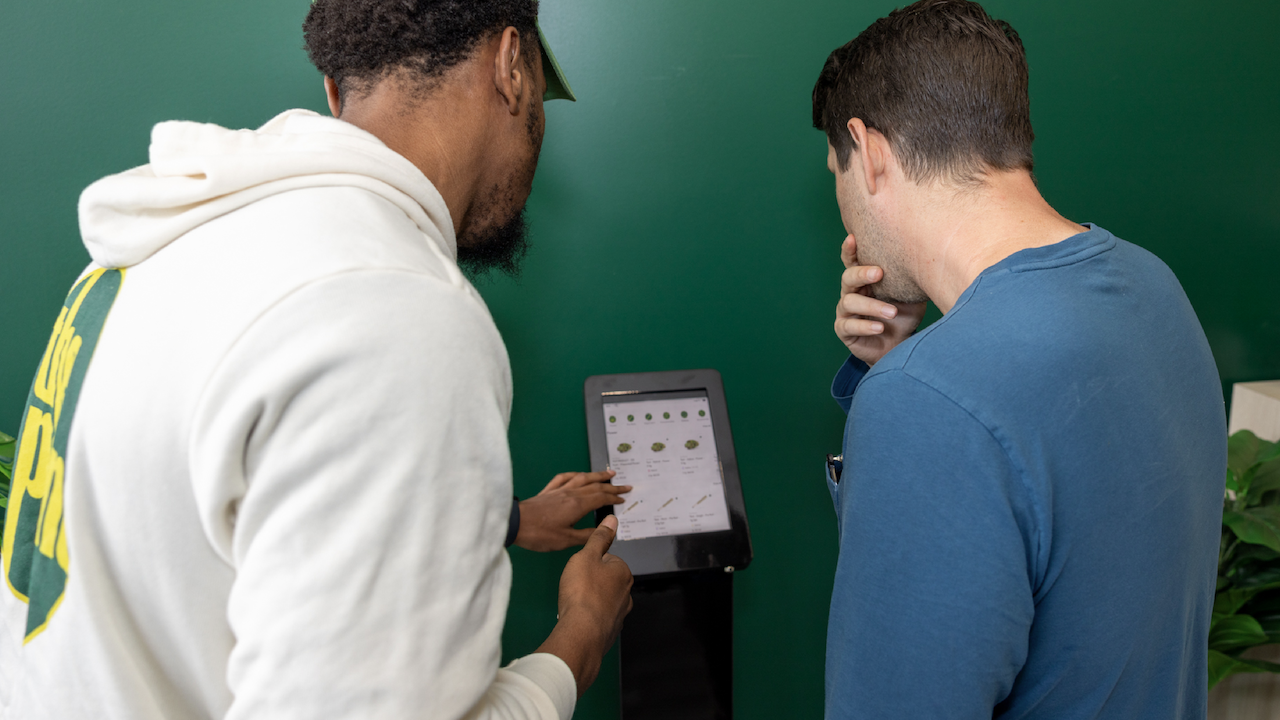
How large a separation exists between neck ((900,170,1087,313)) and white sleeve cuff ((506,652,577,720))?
652 mm

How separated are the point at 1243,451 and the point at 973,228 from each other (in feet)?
4.14

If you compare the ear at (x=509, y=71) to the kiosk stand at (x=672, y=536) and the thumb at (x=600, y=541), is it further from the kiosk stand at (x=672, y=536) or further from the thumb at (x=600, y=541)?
the kiosk stand at (x=672, y=536)

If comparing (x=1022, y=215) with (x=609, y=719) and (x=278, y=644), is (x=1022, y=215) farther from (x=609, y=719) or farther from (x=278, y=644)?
(x=609, y=719)

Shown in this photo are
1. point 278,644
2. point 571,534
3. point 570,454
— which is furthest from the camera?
point 570,454

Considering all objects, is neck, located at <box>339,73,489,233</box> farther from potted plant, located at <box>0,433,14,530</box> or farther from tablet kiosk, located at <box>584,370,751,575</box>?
potted plant, located at <box>0,433,14,530</box>

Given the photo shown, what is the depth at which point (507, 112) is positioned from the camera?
96 cm

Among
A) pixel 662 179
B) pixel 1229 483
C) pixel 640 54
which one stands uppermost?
pixel 640 54

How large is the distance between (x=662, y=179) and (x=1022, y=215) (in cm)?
90

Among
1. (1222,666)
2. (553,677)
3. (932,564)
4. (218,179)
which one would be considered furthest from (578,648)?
(1222,666)

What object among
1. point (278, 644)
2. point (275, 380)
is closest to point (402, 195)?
point (275, 380)

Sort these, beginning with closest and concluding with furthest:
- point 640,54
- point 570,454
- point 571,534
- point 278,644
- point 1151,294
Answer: point 278,644
point 1151,294
point 571,534
point 640,54
point 570,454

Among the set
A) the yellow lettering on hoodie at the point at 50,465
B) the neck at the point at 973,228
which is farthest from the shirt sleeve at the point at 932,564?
the yellow lettering on hoodie at the point at 50,465

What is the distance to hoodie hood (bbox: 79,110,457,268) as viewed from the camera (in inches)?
25.1

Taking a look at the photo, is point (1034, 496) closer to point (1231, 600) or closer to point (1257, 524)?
point (1257, 524)
